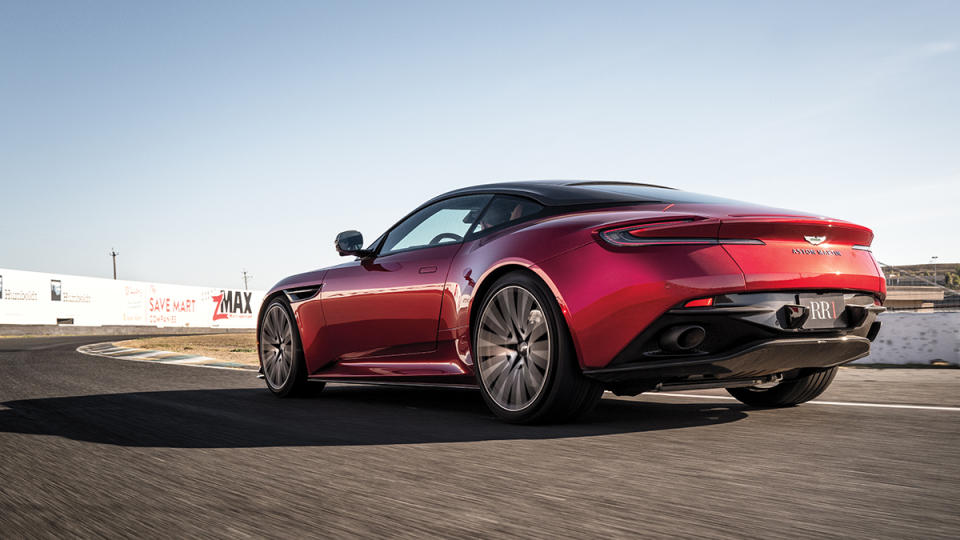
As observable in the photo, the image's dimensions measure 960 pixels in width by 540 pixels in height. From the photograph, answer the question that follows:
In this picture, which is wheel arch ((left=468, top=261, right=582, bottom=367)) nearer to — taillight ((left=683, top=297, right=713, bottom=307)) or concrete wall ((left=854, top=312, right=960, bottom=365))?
taillight ((left=683, top=297, right=713, bottom=307))

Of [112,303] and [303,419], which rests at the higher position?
[303,419]

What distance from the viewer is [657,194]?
15.9ft

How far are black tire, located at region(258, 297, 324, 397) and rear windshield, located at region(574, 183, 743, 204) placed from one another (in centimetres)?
273

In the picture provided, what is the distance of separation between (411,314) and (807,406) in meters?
2.49

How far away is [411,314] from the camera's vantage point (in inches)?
206

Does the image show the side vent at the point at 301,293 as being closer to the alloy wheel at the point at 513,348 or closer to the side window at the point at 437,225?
the side window at the point at 437,225

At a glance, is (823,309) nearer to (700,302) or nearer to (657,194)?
(700,302)

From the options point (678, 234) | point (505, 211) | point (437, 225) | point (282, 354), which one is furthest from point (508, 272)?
point (282, 354)

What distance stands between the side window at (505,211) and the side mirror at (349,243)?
1300mm

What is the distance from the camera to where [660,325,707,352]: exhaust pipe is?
377cm

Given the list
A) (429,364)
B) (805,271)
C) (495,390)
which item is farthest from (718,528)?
(429,364)

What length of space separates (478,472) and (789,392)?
107 inches

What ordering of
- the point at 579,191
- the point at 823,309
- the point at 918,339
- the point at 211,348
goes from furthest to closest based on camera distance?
the point at 211,348 < the point at 918,339 < the point at 579,191 < the point at 823,309

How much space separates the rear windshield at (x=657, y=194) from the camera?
180 inches
